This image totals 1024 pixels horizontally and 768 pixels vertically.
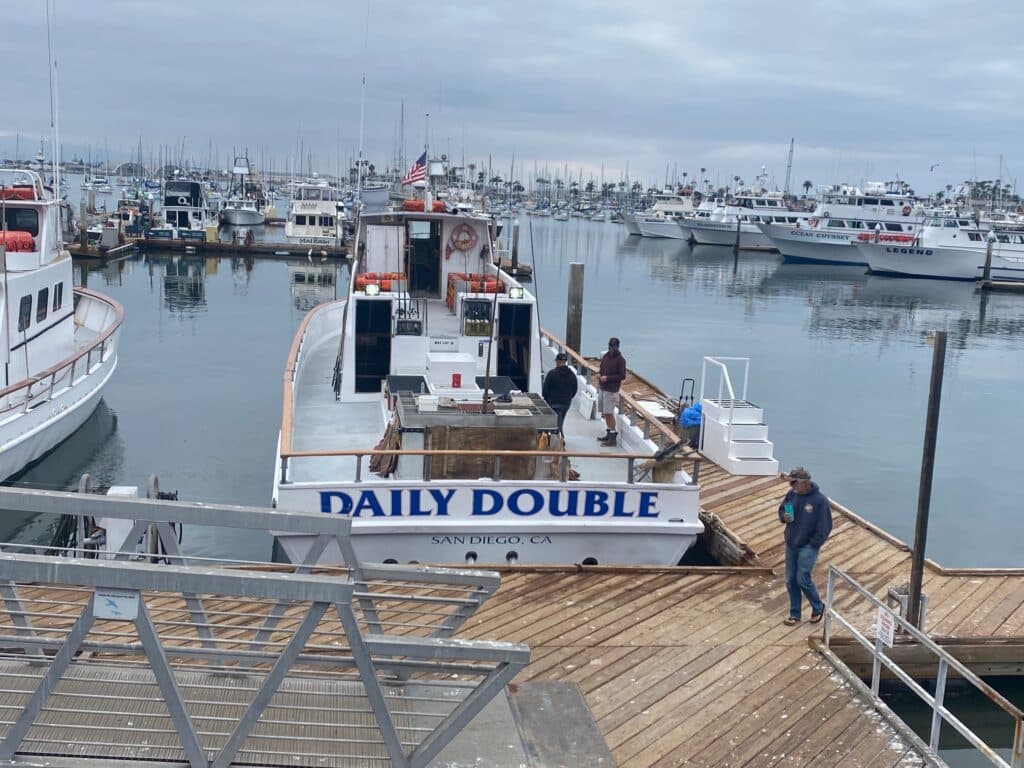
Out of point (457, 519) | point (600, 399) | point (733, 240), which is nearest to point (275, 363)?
point (600, 399)

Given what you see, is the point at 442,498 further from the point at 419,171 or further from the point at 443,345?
the point at 419,171

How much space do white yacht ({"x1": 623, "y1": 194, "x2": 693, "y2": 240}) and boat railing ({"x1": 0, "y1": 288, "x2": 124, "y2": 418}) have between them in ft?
280

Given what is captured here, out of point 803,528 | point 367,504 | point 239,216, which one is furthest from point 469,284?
point 239,216

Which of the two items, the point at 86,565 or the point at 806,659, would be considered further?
the point at 806,659

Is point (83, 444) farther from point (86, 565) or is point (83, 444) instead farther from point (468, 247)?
point (86, 565)

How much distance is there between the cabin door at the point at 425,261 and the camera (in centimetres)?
1727

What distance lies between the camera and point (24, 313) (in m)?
17.3

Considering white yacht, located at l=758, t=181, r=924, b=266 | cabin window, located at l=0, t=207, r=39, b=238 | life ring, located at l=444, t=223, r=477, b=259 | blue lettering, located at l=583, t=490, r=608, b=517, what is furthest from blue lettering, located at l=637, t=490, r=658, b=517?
white yacht, located at l=758, t=181, r=924, b=266

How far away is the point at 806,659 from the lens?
Result: 8.14 m

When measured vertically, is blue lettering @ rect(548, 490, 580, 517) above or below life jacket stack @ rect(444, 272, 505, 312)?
below

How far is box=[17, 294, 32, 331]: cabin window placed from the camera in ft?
55.7

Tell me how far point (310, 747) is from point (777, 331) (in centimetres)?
3891

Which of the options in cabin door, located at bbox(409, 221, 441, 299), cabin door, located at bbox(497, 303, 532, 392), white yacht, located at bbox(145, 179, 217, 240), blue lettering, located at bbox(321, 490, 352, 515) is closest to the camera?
blue lettering, located at bbox(321, 490, 352, 515)

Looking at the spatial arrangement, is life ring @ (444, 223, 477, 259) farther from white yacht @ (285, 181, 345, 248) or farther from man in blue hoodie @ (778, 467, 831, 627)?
white yacht @ (285, 181, 345, 248)
